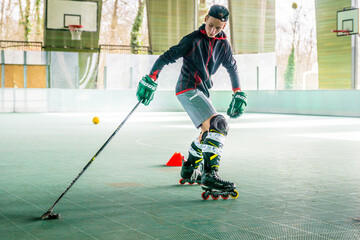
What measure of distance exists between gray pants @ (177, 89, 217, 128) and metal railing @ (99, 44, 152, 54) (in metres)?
21.8

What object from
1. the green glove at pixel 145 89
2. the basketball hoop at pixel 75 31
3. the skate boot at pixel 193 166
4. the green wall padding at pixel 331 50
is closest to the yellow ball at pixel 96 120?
the basketball hoop at pixel 75 31

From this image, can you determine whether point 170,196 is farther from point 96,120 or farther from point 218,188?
point 96,120

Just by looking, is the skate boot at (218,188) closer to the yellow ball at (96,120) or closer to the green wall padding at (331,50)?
the yellow ball at (96,120)

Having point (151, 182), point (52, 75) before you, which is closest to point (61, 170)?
point (151, 182)

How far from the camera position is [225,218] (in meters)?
3.56

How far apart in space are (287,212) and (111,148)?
16.2 feet

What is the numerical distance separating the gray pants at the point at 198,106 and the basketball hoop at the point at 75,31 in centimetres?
1924

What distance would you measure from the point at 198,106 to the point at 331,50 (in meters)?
18.5

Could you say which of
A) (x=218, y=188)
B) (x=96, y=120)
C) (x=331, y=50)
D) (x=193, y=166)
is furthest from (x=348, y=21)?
(x=218, y=188)

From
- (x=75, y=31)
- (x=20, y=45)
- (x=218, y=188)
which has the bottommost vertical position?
(x=218, y=188)

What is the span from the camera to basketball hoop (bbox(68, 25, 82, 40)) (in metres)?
23.0

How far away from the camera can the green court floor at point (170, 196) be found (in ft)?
10.6

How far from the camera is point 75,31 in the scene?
2317cm

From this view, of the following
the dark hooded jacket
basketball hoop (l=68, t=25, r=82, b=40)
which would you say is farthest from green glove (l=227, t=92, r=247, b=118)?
basketball hoop (l=68, t=25, r=82, b=40)
